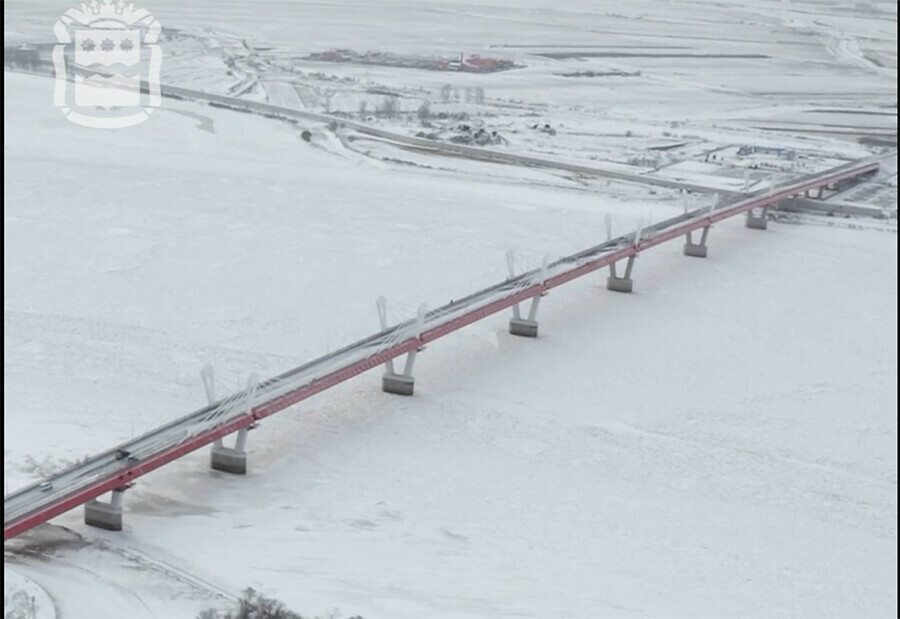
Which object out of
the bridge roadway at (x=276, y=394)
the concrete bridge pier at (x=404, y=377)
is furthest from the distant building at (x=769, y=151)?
the concrete bridge pier at (x=404, y=377)

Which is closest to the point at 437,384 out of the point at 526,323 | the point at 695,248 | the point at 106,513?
the point at 526,323

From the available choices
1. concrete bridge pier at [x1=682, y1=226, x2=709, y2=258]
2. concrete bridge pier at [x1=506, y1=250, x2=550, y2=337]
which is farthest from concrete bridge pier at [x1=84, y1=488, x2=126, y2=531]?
concrete bridge pier at [x1=682, y1=226, x2=709, y2=258]

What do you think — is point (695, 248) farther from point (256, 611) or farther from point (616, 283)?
point (256, 611)

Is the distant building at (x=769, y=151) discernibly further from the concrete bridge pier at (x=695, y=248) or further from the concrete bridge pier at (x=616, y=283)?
the concrete bridge pier at (x=616, y=283)

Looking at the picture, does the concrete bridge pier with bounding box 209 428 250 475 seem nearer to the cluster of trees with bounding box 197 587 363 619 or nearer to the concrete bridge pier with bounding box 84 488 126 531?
the concrete bridge pier with bounding box 84 488 126 531

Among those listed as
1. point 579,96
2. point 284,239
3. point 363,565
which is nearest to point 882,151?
point 579,96

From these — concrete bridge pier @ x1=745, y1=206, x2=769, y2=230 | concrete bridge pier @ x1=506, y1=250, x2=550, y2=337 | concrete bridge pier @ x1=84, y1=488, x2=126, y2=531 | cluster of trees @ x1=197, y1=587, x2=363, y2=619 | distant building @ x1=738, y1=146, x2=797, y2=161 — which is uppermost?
distant building @ x1=738, y1=146, x2=797, y2=161
